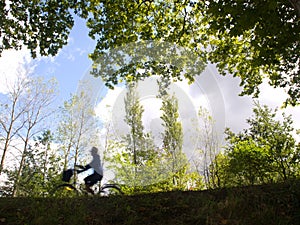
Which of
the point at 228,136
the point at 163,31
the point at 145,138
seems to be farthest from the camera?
the point at 228,136

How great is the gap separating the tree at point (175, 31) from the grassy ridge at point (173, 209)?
440cm

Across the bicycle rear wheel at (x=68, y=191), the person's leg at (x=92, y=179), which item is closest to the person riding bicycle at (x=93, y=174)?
the person's leg at (x=92, y=179)

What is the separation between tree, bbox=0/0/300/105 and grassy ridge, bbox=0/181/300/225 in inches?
173

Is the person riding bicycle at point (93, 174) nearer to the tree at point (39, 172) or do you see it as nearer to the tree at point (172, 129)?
the tree at point (172, 129)

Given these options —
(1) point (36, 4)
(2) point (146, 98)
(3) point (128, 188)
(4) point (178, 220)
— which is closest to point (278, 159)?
(3) point (128, 188)

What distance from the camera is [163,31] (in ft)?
35.9

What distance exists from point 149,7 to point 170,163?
23.4ft

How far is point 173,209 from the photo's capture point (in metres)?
5.78

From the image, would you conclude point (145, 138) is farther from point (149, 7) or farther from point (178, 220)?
point (149, 7)

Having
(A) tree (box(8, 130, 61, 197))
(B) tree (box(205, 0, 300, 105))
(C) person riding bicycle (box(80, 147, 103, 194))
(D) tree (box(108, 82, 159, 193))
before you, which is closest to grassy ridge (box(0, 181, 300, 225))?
(C) person riding bicycle (box(80, 147, 103, 194))

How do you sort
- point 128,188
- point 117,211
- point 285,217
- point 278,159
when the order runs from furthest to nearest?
point 128,188
point 278,159
point 117,211
point 285,217

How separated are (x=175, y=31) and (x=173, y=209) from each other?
800 centimetres

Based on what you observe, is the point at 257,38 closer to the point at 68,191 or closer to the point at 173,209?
the point at 173,209

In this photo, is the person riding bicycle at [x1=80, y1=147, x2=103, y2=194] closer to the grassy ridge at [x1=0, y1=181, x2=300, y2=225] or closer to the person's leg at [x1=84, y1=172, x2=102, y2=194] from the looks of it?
the person's leg at [x1=84, y1=172, x2=102, y2=194]
